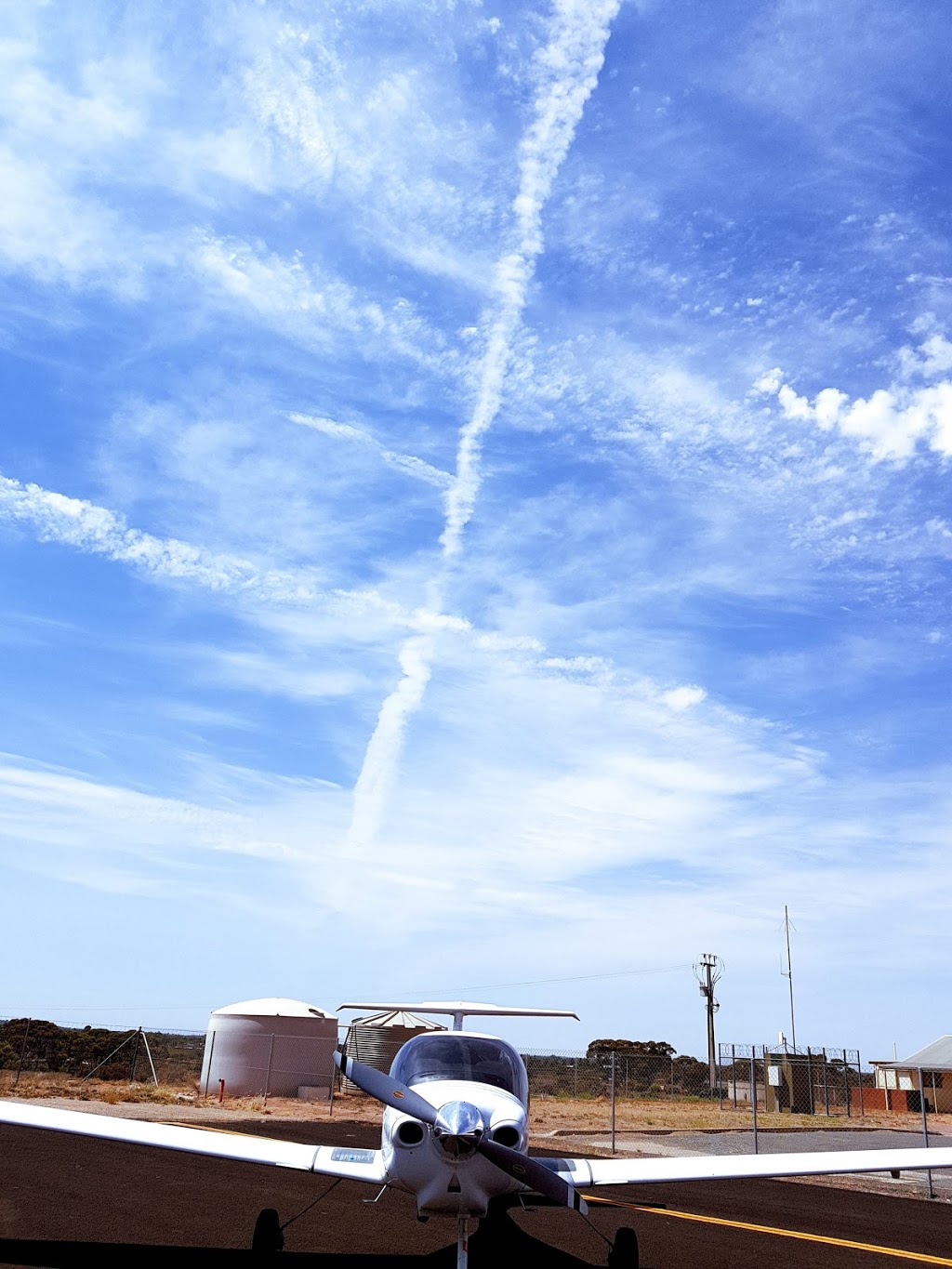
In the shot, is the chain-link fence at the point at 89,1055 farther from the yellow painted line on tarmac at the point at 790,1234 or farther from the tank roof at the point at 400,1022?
the yellow painted line on tarmac at the point at 790,1234

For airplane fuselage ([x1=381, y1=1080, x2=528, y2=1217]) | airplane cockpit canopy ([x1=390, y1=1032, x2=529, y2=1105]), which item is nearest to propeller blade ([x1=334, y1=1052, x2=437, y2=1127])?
airplane fuselage ([x1=381, y1=1080, x2=528, y2=1217])

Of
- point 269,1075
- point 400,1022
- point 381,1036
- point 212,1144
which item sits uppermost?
point 400,1022

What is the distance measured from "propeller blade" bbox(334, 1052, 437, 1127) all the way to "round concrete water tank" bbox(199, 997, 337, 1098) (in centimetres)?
3018

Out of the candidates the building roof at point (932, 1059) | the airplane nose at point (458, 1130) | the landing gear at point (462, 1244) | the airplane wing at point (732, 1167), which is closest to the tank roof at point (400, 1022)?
the building roof at point (932, 1059)

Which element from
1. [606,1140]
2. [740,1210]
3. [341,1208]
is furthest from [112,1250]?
[606,1140]

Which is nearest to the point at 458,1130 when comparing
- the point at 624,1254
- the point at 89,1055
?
the point at 624,1254

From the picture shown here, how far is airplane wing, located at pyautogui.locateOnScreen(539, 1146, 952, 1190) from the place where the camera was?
10867 millimetres

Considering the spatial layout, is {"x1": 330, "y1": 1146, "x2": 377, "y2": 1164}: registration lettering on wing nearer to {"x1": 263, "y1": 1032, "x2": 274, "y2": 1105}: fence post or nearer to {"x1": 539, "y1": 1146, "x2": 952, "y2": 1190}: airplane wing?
{"x1": 539, "y1": 1146, "x2": 952, "y2": 1190}: airplane wing

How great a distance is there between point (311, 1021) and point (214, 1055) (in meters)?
3.82

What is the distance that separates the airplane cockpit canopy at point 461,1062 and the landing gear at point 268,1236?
1792mm

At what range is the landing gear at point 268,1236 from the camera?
33.1ft

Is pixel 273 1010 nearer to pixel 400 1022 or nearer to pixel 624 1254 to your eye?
pixel 400 1022

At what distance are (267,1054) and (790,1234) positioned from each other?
28.6 meters

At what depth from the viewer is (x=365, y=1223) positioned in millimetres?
13297
